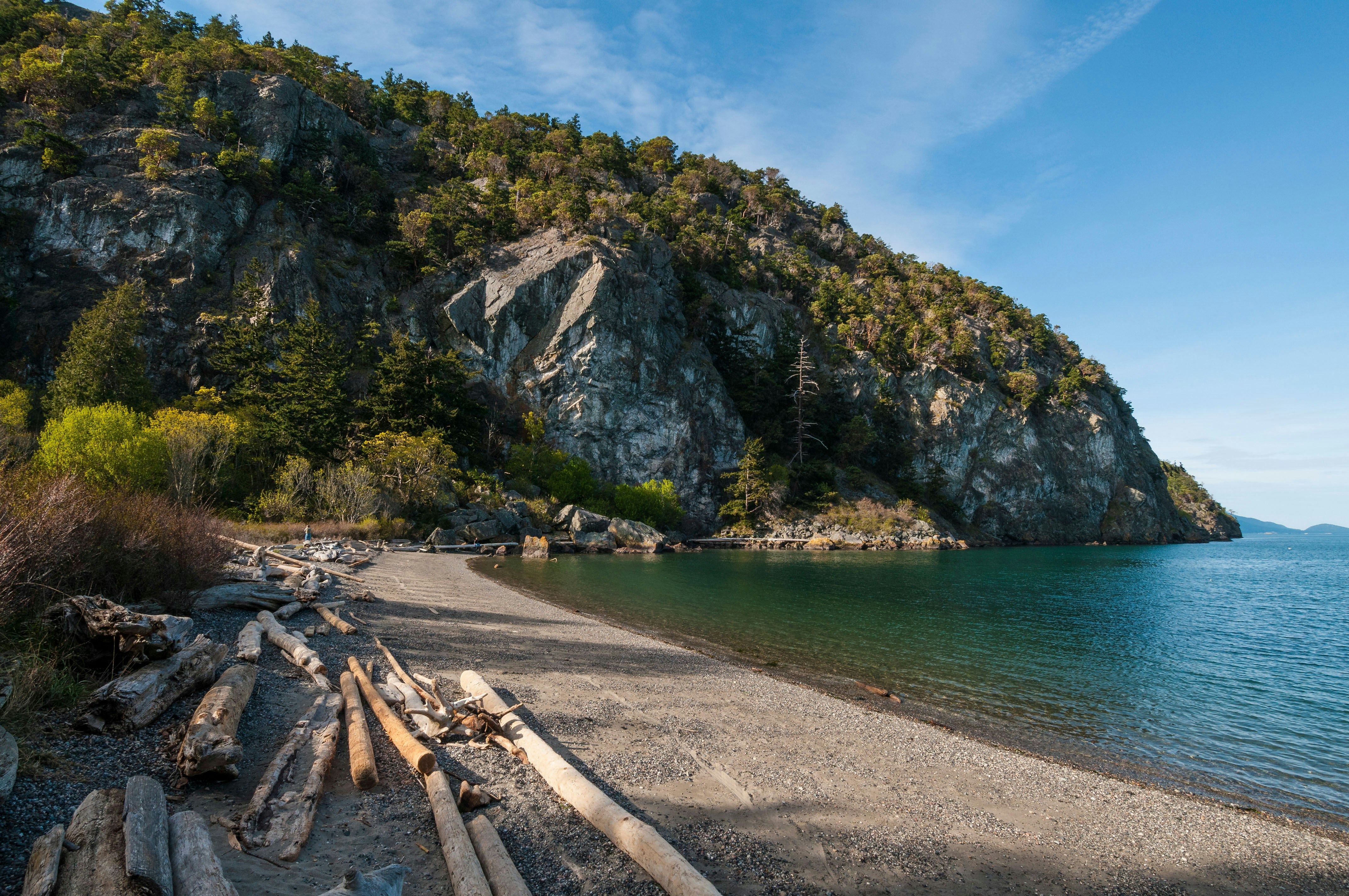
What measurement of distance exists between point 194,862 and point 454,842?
1.87m

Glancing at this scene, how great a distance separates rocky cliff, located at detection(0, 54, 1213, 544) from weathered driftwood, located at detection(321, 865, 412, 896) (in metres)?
71.0

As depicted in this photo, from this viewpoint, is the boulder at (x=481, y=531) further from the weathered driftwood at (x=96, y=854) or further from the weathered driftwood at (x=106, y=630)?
the weathered driftwood at (x=96, y=854)

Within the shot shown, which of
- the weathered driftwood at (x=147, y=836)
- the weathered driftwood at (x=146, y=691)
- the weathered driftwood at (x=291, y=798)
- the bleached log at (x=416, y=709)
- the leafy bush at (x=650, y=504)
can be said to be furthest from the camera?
the leafy bush at (x=650, y=504)

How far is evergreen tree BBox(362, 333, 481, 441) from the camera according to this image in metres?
56.0

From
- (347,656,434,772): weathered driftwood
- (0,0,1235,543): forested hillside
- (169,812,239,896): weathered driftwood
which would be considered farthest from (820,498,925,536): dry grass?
(169,812,239,896): weathered driftwood

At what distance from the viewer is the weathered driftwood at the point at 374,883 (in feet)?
12.0

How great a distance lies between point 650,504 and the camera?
7250cm

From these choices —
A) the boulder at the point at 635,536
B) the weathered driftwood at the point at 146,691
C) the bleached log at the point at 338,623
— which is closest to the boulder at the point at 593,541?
the boulder at the point at 635,536

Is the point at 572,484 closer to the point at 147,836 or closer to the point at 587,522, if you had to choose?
the point at 587,522

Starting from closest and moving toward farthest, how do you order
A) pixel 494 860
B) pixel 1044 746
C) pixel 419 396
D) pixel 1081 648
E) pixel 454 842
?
pixel 494 860 < pixel 454 842 < pixel 1044 746 < pixel 1081 648 < pixel 419 396

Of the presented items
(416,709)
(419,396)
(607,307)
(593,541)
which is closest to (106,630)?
(416,709)

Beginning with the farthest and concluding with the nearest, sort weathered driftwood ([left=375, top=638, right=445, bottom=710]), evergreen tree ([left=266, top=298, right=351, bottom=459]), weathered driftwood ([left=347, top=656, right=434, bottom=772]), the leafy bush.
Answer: the leafy bush < evergreen tree ([left=266, top=298, right=351, bottom=459]) < weathered driftwood ([left=375, top=638, right=445, bottom=710]) < weathered driftwood ([left=347, top=656, right=434, bottom=772])

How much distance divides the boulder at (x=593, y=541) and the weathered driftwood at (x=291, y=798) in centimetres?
5025

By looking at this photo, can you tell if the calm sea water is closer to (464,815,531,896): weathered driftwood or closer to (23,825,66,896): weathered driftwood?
(464,815,531,896): weathered driftwood
